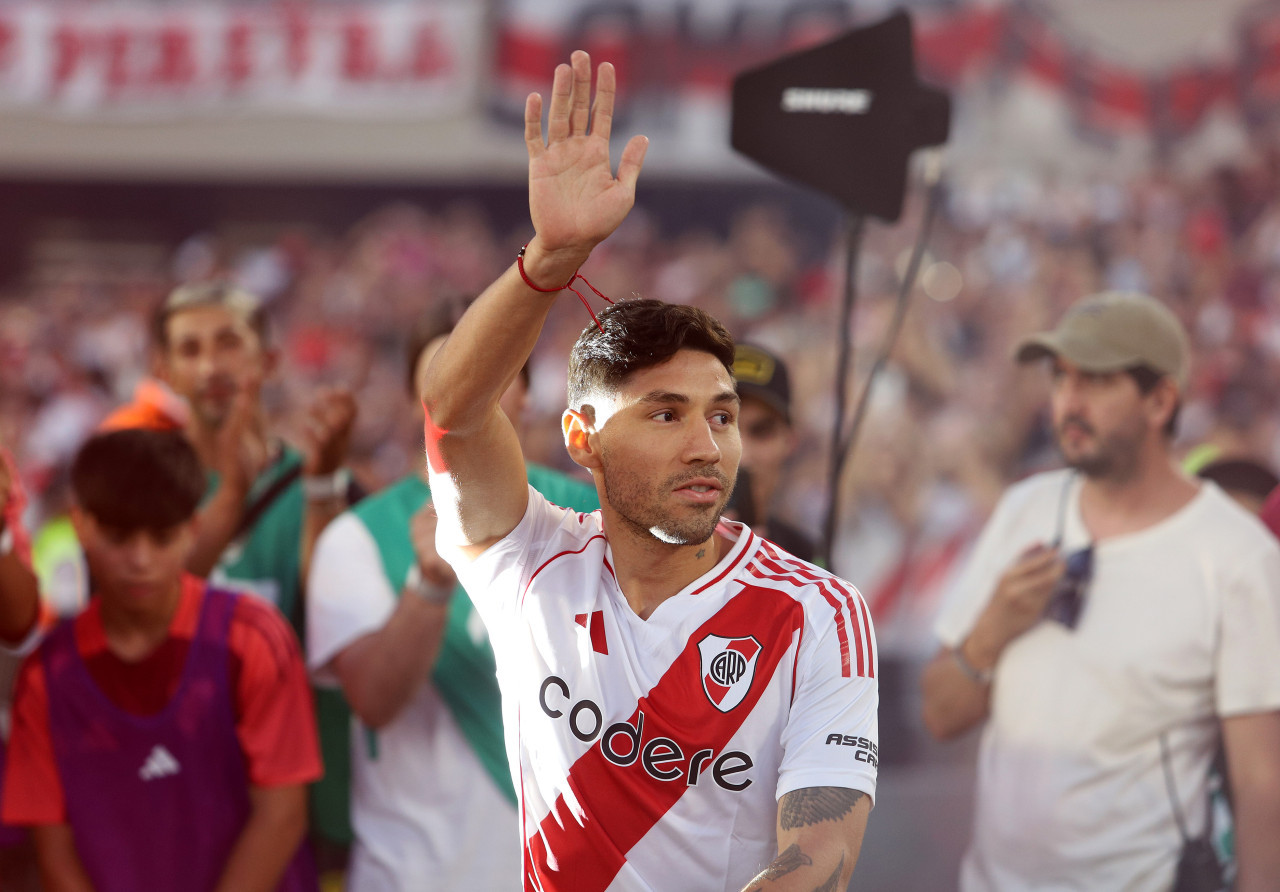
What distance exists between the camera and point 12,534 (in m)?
3.04

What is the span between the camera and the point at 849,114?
3.08 metres

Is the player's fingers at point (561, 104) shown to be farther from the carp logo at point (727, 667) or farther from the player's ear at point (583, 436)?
the carp logo at point (727, 667)

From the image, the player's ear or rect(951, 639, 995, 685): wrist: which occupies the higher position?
the player's ear

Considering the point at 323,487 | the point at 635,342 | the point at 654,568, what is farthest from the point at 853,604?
the point at 323,487

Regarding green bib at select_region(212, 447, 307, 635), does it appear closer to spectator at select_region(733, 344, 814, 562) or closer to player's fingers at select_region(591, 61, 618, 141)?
spectator at select_region(733, 344, 814, 562)

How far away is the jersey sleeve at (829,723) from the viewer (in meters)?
1.87

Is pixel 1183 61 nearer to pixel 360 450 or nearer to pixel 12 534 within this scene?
pixel 360 450

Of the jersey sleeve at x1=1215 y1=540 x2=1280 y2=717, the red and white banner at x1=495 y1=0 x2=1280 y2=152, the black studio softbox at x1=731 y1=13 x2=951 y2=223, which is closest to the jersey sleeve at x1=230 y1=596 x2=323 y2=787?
the black studio softbox at x1=731 y1=13 x2=951 y2=223

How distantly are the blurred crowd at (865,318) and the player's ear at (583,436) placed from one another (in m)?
3.46

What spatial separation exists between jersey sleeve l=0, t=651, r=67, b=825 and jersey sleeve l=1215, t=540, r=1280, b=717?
265 centimetres

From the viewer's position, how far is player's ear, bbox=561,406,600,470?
2049mm

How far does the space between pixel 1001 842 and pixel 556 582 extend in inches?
66.2

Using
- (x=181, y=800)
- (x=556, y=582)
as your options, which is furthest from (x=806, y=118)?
(x=181, y=800)

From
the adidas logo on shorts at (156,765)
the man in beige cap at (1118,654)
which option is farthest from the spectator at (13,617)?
the man in beige cap at (1118,654)
